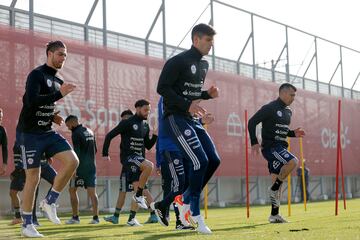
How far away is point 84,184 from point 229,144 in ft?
30.6

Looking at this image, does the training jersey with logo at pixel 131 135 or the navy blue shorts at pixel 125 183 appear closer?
the training jersey with logo at pixel 131 135

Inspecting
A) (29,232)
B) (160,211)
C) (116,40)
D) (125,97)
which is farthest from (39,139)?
(116,40)

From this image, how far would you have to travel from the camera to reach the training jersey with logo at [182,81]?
6.01 m

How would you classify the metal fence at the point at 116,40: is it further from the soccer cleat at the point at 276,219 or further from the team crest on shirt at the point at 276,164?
the soccer cleat at the point at 276,219

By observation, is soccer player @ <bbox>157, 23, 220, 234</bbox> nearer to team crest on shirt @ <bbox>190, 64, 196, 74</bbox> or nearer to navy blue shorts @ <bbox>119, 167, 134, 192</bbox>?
team crest on shirt @ <bbox>190, 64, 196, 74</bbox>

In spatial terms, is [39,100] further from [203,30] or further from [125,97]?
[125,97]

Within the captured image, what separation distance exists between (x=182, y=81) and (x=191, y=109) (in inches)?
18.5

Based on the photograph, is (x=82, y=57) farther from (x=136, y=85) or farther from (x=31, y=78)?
(x=31, y=78)

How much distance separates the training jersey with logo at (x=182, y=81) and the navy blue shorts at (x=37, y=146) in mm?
1109

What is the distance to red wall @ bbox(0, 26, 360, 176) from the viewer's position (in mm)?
12633

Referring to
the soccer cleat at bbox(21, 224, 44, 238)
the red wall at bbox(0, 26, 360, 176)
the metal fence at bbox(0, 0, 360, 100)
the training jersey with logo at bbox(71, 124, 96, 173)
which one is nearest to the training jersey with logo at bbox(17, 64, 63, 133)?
the soccer cleat at bbox(21, 224, 44, 238)

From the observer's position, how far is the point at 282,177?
8.34 metres

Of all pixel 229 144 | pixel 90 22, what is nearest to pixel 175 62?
pixel 90 22

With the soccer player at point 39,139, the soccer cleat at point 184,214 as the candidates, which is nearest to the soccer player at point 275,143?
the soccer cleat at point 184,214
